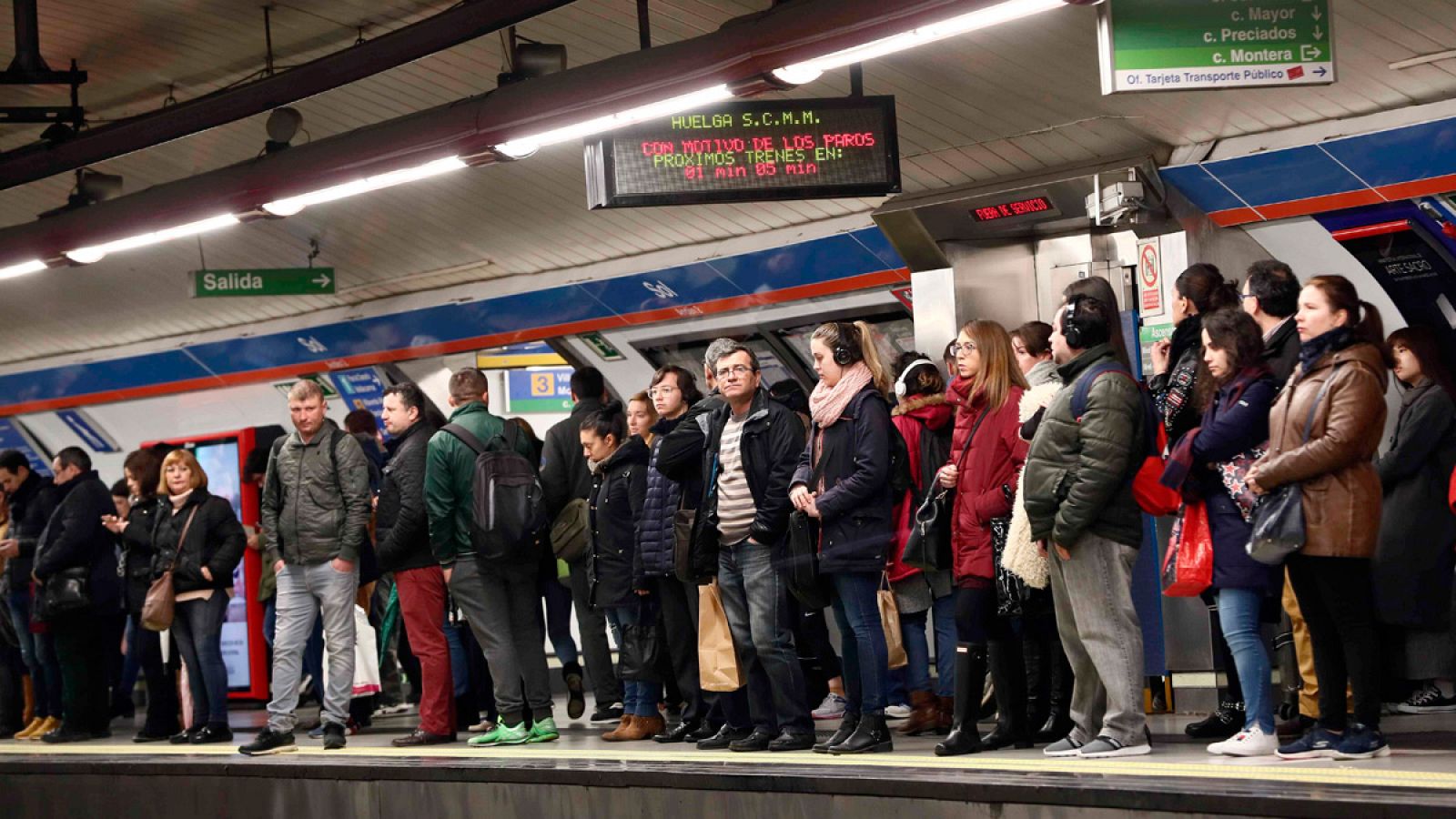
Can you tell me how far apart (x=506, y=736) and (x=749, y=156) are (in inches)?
119

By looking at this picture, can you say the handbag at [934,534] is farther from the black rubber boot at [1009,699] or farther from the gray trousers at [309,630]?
the gray trousers at [309,630]

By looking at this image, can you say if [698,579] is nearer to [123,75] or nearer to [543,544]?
[543,544]

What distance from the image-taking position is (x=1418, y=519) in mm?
6441

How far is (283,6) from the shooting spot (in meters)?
9.37

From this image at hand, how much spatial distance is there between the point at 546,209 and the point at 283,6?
103 inches

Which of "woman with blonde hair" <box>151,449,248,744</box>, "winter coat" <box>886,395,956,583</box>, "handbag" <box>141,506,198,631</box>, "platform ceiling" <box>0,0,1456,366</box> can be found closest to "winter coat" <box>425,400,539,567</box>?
"woman with blonde hair" <box>151,449,248,744</box>

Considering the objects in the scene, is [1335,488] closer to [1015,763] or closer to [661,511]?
[1015,763]

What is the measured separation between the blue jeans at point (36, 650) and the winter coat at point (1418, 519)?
7976 millimetres

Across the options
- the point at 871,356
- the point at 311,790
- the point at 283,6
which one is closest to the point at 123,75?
the point at 283,6

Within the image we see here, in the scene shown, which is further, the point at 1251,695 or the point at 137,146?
the point at 137,146

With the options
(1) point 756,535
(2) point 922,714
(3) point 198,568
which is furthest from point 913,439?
(3) point 198,568

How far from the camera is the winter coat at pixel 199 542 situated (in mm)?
9164

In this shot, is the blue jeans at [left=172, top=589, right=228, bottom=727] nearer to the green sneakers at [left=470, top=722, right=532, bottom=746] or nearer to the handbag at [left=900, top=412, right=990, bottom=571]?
the green sneakers at [left=470, top=722, right=532, bottom=746]

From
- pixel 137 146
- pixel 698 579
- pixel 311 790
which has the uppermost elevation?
pixel 137 146
